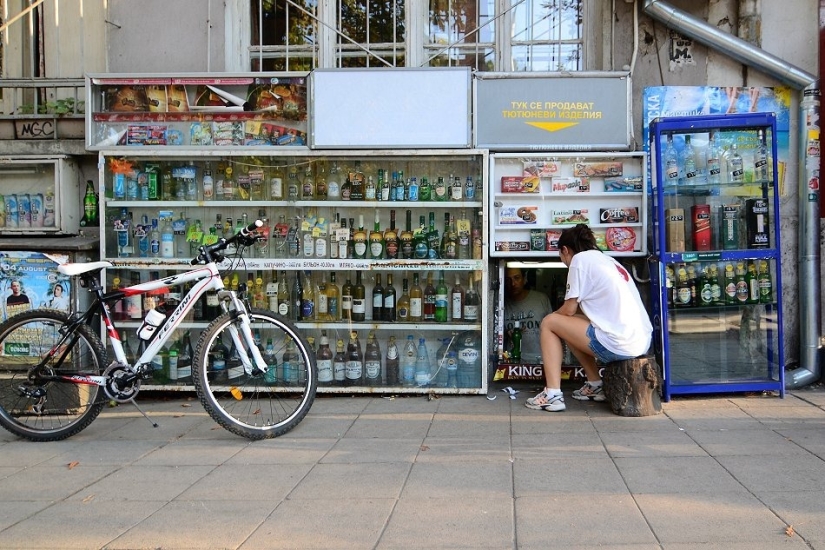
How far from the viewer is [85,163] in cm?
641

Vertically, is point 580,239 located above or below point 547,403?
above

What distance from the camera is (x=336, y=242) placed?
6094mm

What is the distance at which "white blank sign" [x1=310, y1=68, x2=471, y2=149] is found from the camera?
222 inches

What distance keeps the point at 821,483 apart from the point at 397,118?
12.2 feet

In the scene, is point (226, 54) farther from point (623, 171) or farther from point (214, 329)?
point (623, 171)

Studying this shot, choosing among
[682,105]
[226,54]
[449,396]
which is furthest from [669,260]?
[226,54]

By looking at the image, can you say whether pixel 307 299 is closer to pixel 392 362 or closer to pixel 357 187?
pixel 392 362

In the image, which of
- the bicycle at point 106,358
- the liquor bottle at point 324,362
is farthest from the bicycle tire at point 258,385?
the liquor bottle at point 324,362

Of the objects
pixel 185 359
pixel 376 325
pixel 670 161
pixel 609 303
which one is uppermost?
pixel 670 161

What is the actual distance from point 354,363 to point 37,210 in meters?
3.03

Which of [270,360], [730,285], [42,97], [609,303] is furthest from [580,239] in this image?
[42,97]

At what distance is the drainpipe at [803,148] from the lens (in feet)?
19.3

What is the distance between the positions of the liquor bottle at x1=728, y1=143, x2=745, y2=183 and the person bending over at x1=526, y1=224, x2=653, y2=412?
1302mm

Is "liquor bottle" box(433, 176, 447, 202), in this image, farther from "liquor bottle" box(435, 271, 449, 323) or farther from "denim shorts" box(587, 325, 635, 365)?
"denim shorts" box(587, 325, 635, 365)
